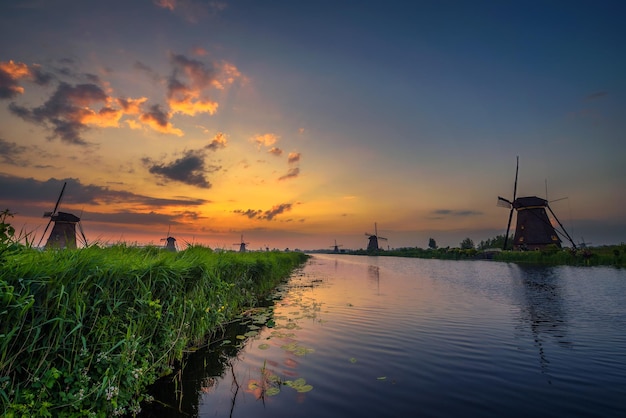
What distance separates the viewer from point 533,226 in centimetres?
6069

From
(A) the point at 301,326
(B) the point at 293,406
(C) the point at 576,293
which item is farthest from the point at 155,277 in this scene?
(C) the point at 576,293

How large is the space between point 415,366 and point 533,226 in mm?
67340

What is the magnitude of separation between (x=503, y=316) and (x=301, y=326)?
9303 mm

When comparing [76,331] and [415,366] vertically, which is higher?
[76,331]

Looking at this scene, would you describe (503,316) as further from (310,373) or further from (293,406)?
(293,406)

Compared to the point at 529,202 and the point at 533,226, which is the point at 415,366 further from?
Answer: the point at 529,202

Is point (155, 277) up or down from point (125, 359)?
up

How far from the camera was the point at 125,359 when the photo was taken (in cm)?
489

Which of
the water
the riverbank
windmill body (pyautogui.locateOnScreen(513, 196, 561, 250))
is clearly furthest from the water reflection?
windmill body (pyautogui.locateOnScreen(513, 196, 561, 250))

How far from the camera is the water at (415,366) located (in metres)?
5.64

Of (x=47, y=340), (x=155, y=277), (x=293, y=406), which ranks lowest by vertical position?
(x=293, y=406)

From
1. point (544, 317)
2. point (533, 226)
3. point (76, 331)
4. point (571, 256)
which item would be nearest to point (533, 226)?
point (533, 226)

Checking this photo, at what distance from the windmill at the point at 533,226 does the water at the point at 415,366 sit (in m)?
53.1

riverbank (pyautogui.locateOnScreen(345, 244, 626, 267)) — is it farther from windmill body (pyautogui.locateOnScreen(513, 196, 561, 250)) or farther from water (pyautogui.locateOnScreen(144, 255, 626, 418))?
water (pyautogui.locateOnScreen(144, 255, 626, 418))
